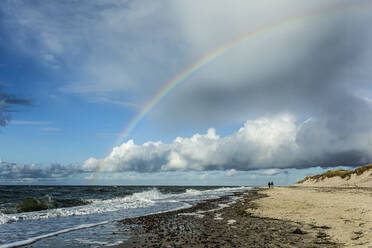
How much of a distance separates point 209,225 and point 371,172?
71.2 metres

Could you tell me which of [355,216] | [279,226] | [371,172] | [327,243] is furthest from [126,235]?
[371,172]

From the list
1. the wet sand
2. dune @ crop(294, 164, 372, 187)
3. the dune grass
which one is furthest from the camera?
the dune grass

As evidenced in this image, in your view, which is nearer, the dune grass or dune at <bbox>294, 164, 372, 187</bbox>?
dune at <bbox>294, 164, 372, 187</bbox>

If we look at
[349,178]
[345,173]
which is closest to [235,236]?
[349,178]

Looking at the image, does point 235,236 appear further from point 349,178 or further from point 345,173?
point 345,173

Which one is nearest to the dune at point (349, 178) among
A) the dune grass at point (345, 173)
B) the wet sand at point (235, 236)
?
the dune grass at point (345, 173)

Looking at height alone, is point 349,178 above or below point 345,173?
below

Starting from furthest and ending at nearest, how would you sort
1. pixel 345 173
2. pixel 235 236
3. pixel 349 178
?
pixel 345 173
pixel 349 178
pixel 235 236

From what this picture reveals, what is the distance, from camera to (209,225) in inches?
637

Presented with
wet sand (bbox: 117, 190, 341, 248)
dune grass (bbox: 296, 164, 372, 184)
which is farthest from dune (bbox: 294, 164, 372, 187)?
wet sand (bbox: 117, 190, 341, 248)

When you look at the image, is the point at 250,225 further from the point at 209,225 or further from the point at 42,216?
the point at 42,216

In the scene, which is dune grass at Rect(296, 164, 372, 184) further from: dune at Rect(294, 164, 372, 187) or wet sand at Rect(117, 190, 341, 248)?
wet sand at Rect(117, 190, 341, 248)

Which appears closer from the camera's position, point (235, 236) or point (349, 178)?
point (235, 236)

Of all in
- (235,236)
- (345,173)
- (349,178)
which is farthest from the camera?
(345,173)
